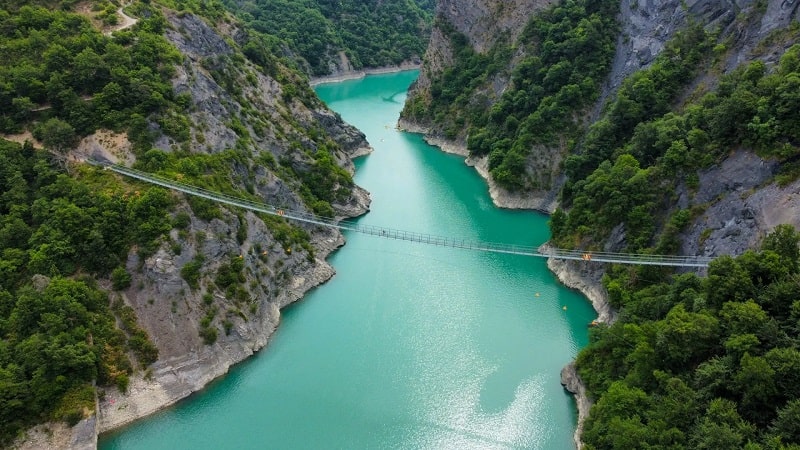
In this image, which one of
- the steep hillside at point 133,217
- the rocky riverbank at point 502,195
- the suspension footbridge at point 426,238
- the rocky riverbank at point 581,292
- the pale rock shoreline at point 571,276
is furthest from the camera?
the rocky riverbank at point 502,195

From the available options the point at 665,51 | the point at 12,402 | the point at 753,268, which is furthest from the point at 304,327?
the point at 665,51

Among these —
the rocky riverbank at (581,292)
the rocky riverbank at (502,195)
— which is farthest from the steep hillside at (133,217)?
→ the rocky riverbank at (581,292)

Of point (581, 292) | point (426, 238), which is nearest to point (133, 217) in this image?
point (426, 238)

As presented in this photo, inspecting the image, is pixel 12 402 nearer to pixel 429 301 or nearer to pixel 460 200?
pixel 429 301

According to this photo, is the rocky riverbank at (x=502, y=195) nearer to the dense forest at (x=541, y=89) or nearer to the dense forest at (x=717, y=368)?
the dense forest at (x=541, y=89)

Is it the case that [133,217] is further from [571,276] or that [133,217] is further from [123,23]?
[571,276]

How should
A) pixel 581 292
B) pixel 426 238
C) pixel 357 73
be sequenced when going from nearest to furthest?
pixel 581 292 → pixel 426 238 → pixel 357 73
